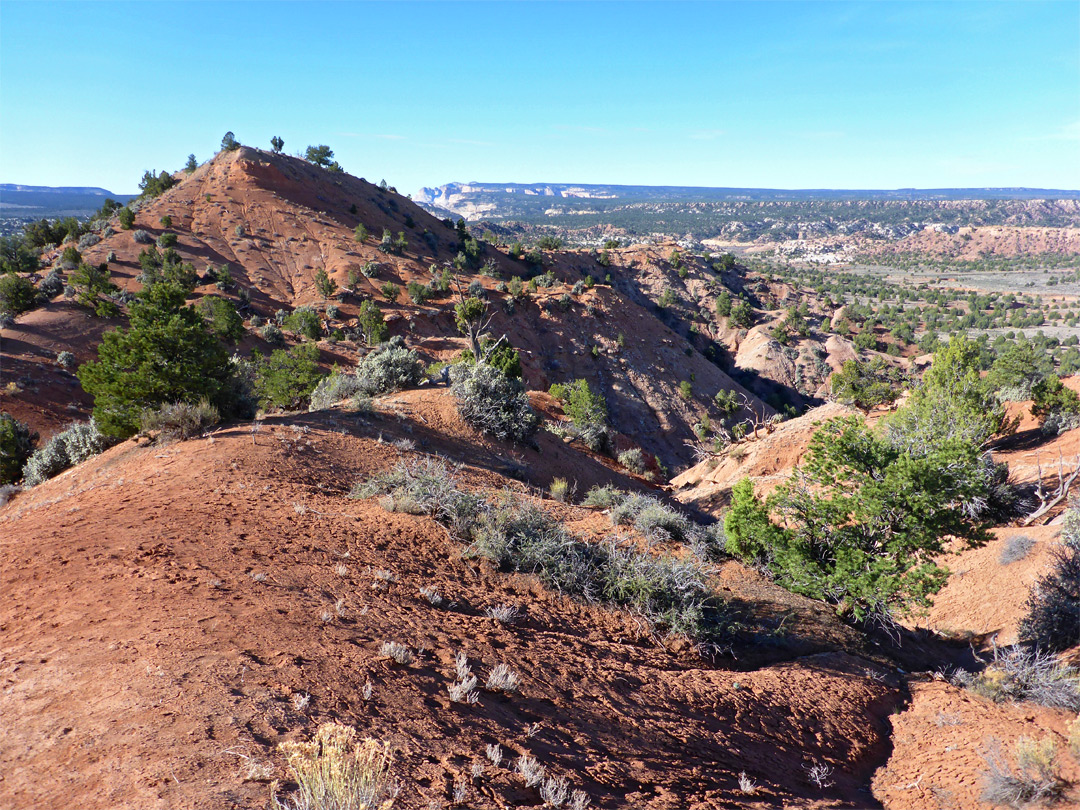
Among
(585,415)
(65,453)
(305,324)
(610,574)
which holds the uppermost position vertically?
(305,324)

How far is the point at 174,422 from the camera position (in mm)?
11914

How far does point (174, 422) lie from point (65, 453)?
448cm

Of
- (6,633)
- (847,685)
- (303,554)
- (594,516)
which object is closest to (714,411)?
(594,516)

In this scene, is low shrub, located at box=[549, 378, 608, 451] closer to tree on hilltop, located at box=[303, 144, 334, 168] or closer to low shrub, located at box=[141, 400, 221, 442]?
low shrub, located at box=[141, 400, 221, 442]

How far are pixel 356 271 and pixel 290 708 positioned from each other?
4411 centimetres

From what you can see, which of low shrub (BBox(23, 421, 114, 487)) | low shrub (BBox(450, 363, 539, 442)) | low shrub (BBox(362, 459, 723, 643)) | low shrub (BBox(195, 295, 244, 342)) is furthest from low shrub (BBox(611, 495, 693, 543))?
low shrub (BBox(195, 295, 244, 342))

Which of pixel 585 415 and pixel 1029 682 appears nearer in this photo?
pixel 1029 682

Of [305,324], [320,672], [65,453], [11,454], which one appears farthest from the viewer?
[305,324]

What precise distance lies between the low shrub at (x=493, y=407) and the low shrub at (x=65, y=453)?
9.52 meters

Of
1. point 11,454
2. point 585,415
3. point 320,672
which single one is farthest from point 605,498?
point 11,454

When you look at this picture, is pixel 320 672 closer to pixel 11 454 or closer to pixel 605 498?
pixel 605 498

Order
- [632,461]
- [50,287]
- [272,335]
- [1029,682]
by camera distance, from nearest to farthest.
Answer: [1029,682] < [632,461] < [50,287] < [272,335]

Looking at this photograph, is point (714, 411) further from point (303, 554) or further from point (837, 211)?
point (837, 211)

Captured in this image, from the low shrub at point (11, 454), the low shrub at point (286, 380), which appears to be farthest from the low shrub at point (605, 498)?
the low shrub at point (11, 454)
